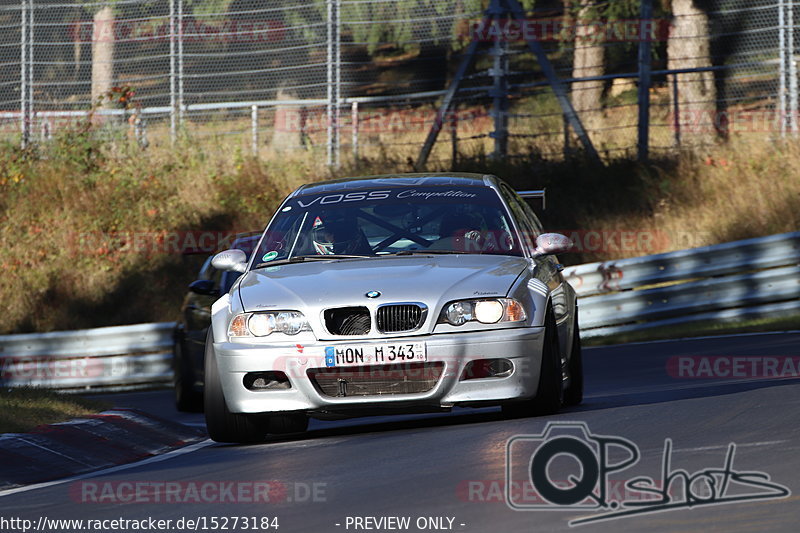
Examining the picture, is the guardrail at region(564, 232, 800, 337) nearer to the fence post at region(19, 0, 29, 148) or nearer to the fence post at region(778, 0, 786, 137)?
the fence post at region(778, 0, 786, 137)

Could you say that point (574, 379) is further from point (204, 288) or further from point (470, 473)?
point (204, 288)

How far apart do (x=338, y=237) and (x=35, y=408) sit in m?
2.58

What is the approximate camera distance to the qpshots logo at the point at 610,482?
261 inches

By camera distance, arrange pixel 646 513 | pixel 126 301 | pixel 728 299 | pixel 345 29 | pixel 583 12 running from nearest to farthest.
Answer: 1. pixel 646 513
2. pixel 728 299
3. pixel 126 301
4. pixel 345 29
5. pixel 583 12

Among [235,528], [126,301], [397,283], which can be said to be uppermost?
[397,283]

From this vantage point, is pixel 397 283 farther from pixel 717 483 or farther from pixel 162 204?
pixel 162 204

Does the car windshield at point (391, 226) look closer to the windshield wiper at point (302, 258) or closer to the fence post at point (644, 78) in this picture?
the windshield wiper at point (302, 258)

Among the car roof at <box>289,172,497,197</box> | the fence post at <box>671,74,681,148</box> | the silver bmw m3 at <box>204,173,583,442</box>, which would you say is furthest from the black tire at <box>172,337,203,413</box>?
the fence post at <box>671,74,681,148</box>

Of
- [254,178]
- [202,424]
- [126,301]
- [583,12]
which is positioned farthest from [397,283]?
[583,12]

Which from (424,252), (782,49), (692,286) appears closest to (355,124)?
(782,49)

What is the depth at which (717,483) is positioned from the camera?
701 cm

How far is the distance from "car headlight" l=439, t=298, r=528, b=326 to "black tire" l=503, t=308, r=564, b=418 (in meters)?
0.28

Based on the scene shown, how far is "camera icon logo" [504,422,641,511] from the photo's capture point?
676 cm

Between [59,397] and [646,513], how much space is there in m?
6.72
